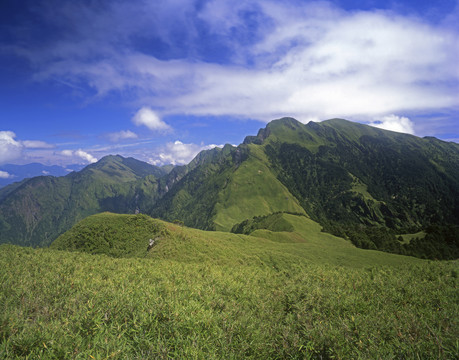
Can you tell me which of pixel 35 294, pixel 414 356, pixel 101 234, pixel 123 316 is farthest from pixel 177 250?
pixel 414 356

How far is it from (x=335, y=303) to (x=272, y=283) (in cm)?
815

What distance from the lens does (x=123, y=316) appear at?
9.23 metres

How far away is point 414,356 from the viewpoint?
6.63 metres

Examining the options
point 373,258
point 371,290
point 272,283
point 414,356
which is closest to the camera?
point 414,356

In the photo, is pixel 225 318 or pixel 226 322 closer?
pixel 226 322

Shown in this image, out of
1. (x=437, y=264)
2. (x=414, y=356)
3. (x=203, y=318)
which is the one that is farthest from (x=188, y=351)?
(x=437, y=264)

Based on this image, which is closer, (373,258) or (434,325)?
(434,325)

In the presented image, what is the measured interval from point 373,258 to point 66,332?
2519 inches

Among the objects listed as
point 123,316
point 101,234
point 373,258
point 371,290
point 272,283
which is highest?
point 123,316

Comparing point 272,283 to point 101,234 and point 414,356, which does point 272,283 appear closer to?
point 414,356

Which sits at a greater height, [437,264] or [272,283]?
[437,264]

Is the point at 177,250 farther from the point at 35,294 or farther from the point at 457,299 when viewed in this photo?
the point at 457,299

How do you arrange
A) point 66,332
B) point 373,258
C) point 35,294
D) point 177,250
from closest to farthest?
1. point 66,332
2. point 35,294
3. point 177,250
4. point 373,258

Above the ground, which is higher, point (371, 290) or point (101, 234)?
point (371, 290)
